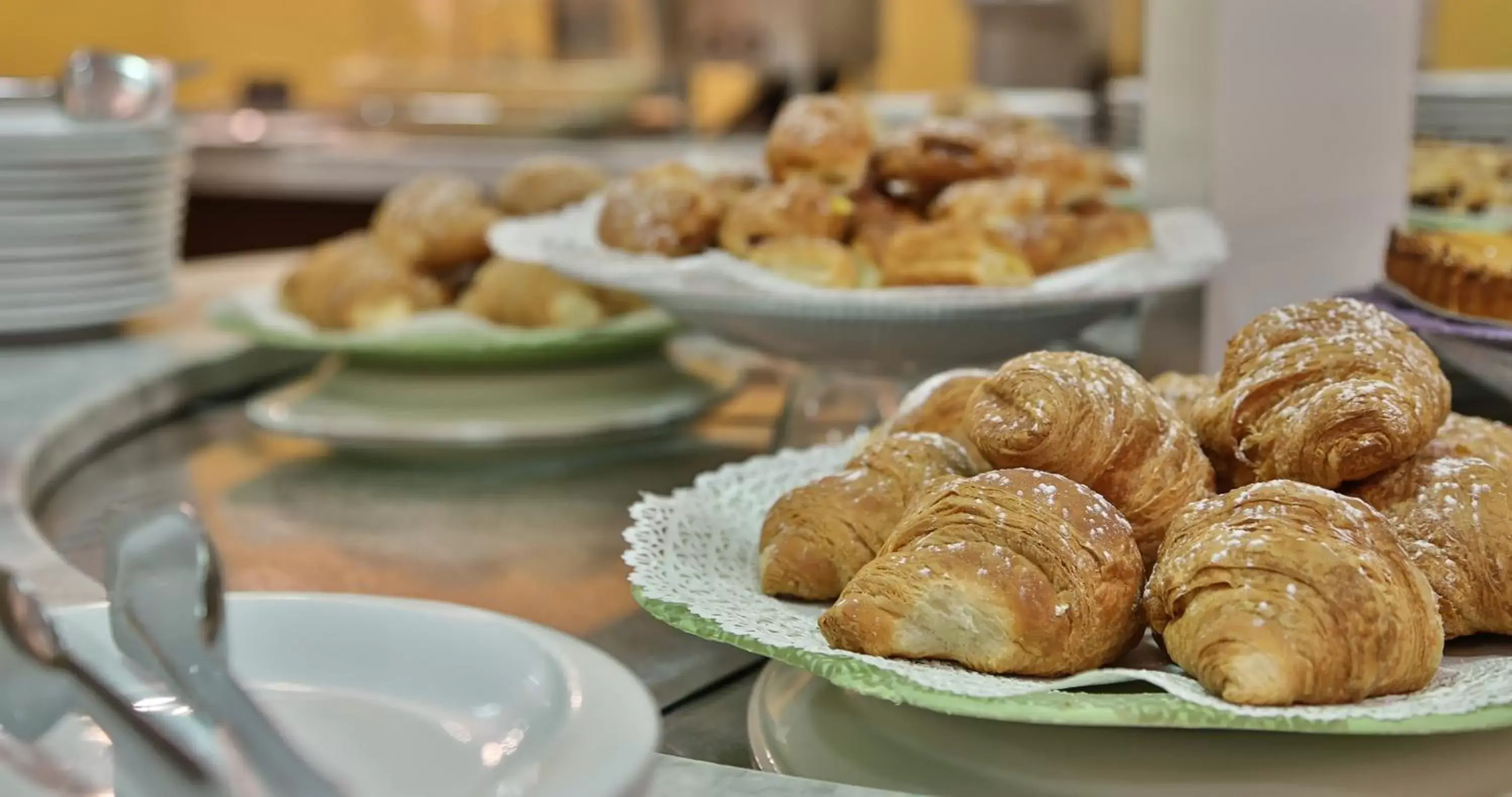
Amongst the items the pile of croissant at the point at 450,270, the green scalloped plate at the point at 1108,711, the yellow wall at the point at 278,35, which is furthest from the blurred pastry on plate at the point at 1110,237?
the yellow wall at the point at 278,35

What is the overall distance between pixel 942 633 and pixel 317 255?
3.18 ft

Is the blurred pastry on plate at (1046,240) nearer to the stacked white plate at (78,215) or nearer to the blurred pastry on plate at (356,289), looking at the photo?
the blurred pastry on plate at (356,289)

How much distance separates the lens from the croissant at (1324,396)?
0.60 metres

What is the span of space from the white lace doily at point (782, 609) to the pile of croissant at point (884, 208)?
25 cm

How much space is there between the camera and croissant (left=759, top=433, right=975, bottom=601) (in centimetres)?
65

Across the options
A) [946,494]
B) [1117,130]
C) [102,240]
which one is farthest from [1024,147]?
[1117,130]

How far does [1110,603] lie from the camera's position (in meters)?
0.55

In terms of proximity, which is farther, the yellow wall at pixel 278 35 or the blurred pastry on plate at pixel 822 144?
the yellow wall at pixel 278 35

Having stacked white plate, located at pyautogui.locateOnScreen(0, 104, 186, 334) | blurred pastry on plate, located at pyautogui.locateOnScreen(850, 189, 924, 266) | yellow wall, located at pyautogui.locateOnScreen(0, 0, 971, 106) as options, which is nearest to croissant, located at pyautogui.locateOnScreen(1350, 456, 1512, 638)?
blurred pastry on plate, located at pyautogui.locateOnScreen(850, 189, 924, 266)

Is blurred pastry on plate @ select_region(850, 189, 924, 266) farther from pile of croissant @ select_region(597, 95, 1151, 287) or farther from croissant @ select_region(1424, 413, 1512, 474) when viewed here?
croissant @ select_region(1424, 413, 1512, 474)

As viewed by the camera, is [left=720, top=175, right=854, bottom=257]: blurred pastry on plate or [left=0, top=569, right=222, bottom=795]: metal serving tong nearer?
[left=0, top=569, right=222, bottom=795]: metal serving tong

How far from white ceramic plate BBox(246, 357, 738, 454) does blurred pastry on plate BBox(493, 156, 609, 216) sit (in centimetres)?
20

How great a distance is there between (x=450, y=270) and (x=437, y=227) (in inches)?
2.0

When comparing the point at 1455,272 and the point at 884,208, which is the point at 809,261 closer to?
the point at 884,208
